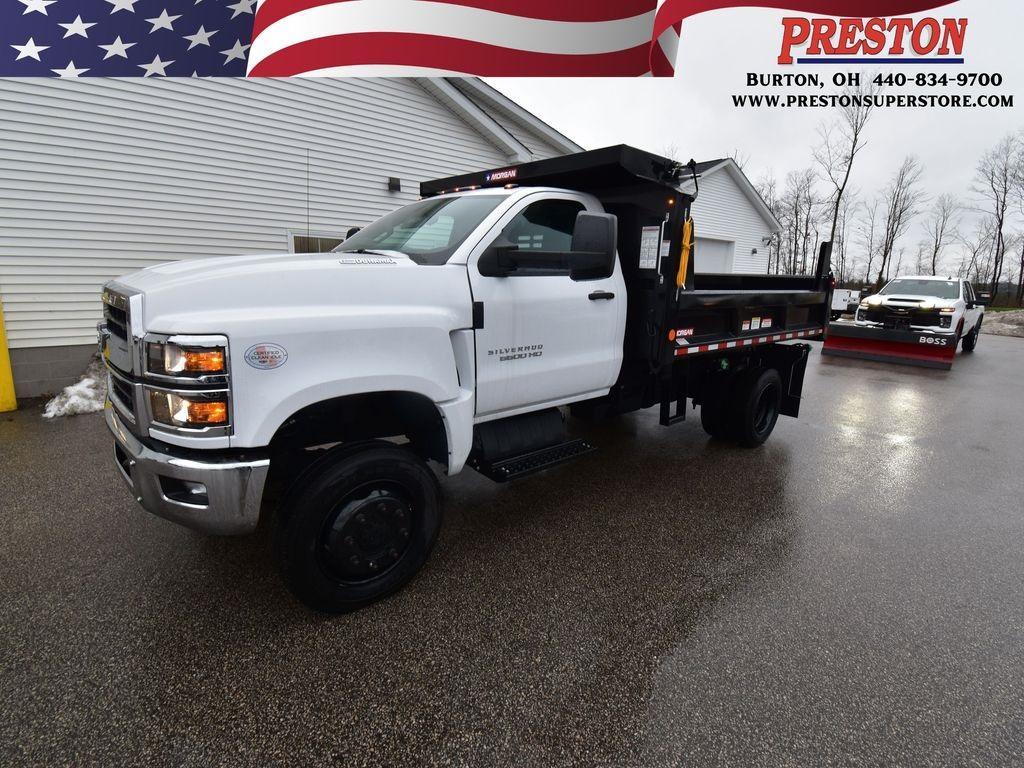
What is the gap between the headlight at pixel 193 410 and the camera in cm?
216

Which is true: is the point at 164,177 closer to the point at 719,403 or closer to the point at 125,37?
the point at 125,37

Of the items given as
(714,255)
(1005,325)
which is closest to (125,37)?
(714,255)

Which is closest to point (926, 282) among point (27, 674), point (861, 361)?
point (861, 361)

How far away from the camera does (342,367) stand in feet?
8.02

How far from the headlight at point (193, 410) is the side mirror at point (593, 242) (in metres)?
1.92

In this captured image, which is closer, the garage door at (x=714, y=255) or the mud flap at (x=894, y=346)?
the mud flap at (x=894, y=346)

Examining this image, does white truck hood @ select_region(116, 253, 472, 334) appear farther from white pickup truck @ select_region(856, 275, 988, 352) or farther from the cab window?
white pickup truck @ select_region(856, 275, 988, 352)

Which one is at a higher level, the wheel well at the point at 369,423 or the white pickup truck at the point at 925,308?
the white pickup truck at the point at 925,308

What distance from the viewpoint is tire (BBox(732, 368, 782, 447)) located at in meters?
5.24

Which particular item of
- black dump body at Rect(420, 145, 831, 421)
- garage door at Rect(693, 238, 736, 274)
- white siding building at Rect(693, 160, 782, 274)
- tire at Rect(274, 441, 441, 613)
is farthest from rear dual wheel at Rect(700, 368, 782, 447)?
white siding building at Rect(693, 160, 782, 274)

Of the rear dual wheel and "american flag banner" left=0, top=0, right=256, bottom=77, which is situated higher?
"american flag banner" left=0, top=0, right=256, bottom=77

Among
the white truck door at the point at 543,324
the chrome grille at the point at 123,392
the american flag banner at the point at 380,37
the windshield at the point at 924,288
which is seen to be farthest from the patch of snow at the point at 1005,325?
the chrome grille at the point at 123,392

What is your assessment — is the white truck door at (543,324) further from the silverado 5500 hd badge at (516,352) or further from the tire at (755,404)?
the tire at (755,404)

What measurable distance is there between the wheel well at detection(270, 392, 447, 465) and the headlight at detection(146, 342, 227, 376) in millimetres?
604
